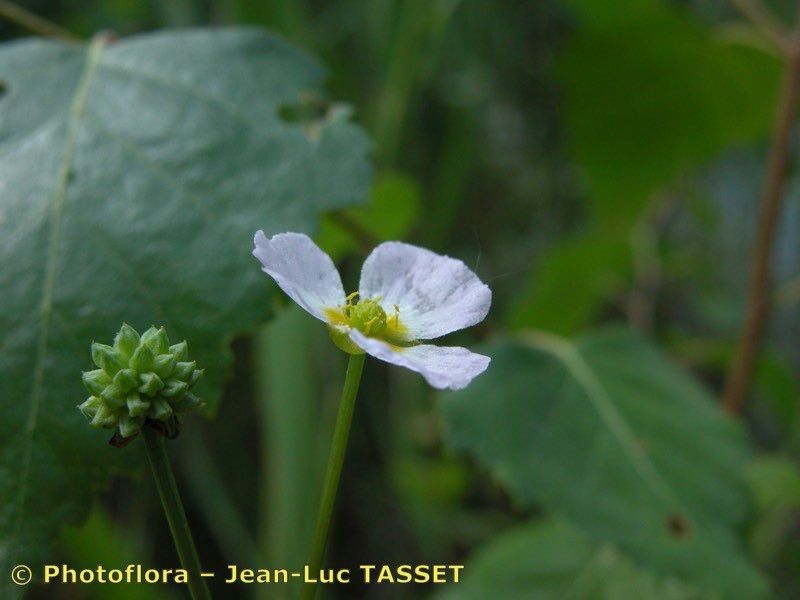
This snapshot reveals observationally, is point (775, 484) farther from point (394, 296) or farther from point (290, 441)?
point (394, 296)

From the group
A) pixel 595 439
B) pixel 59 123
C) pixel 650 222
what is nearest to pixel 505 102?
pixel 650 222

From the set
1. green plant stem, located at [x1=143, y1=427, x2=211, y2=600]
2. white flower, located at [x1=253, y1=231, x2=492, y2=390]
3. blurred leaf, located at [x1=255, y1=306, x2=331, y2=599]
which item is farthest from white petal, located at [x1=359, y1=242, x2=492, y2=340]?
blurred leaf, located at [x1=255, y1=306, x2=331, y2=599]

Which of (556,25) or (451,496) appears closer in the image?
(451,496)

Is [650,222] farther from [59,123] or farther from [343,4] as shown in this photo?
[59,123]

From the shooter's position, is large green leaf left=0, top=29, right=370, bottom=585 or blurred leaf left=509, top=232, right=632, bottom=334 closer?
large green leaf left=0, top=29, right=370, bottom=585

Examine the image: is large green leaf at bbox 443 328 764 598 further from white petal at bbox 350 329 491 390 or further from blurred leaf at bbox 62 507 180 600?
blurred leaf at bbox 62 507 180 600

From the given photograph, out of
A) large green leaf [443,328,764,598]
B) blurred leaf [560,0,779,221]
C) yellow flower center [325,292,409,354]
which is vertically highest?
blurred leaf [560,0,779,221]
